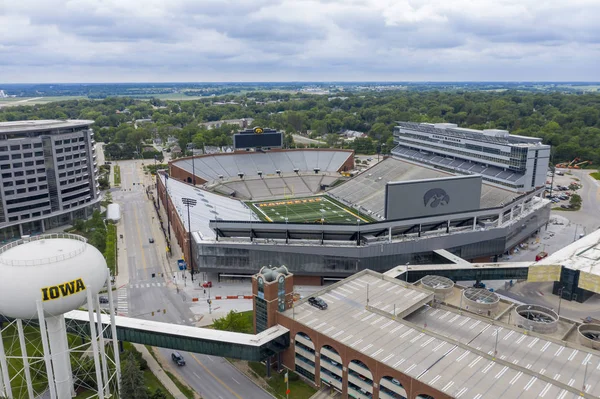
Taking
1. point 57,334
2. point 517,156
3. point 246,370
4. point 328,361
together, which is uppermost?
point 517,156

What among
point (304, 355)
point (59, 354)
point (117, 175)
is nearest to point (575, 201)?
point (304, 355)

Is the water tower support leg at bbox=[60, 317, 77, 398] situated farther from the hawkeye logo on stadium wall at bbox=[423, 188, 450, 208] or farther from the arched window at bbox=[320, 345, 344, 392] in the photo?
the hawkeye logo on stadium wall at bbox=[423, 188, 450, 208]

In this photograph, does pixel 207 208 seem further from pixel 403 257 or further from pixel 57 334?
pixel 57 334

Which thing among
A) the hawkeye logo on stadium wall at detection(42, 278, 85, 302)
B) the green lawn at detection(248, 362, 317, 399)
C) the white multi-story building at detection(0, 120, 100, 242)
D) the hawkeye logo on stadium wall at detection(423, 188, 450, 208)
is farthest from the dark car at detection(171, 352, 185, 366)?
the white multi-story building at detection(0, 120, 100, 242)

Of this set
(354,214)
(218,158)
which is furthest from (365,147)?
(354,214)

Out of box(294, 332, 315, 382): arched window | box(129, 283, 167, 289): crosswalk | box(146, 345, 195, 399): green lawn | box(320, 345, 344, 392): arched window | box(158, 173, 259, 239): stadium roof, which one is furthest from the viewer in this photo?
box(158, 173, 259, 239): stadium roof

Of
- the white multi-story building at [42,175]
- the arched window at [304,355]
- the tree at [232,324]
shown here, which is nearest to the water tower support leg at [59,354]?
the tree at [232,324]

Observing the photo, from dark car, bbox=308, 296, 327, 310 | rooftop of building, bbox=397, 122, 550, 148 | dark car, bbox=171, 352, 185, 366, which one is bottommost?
dark car, bbox=171, 352, 185, 366
